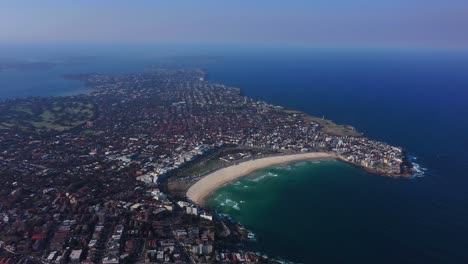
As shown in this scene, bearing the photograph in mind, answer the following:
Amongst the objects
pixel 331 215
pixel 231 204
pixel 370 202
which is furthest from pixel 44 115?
pixel 370 202

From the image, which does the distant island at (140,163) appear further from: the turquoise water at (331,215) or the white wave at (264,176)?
the white wave at (264,176)

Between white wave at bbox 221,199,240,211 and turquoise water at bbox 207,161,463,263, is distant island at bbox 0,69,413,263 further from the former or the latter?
white wave at bbox 221,199,240,211

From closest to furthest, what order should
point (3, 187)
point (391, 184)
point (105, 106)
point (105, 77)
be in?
1. point (3, 187)
2. point (391, 184)
3. point (105, 106)
4. point (105, 77)

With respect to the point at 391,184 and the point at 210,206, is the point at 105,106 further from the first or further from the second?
the point at 391,184

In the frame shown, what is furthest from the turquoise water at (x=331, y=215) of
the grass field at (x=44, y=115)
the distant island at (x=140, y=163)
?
the grass field at (x=44, y=115)

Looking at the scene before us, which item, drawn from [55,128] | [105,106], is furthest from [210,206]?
[105,106]

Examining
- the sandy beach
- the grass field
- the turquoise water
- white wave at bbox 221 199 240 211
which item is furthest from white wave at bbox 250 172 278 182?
the grass field
